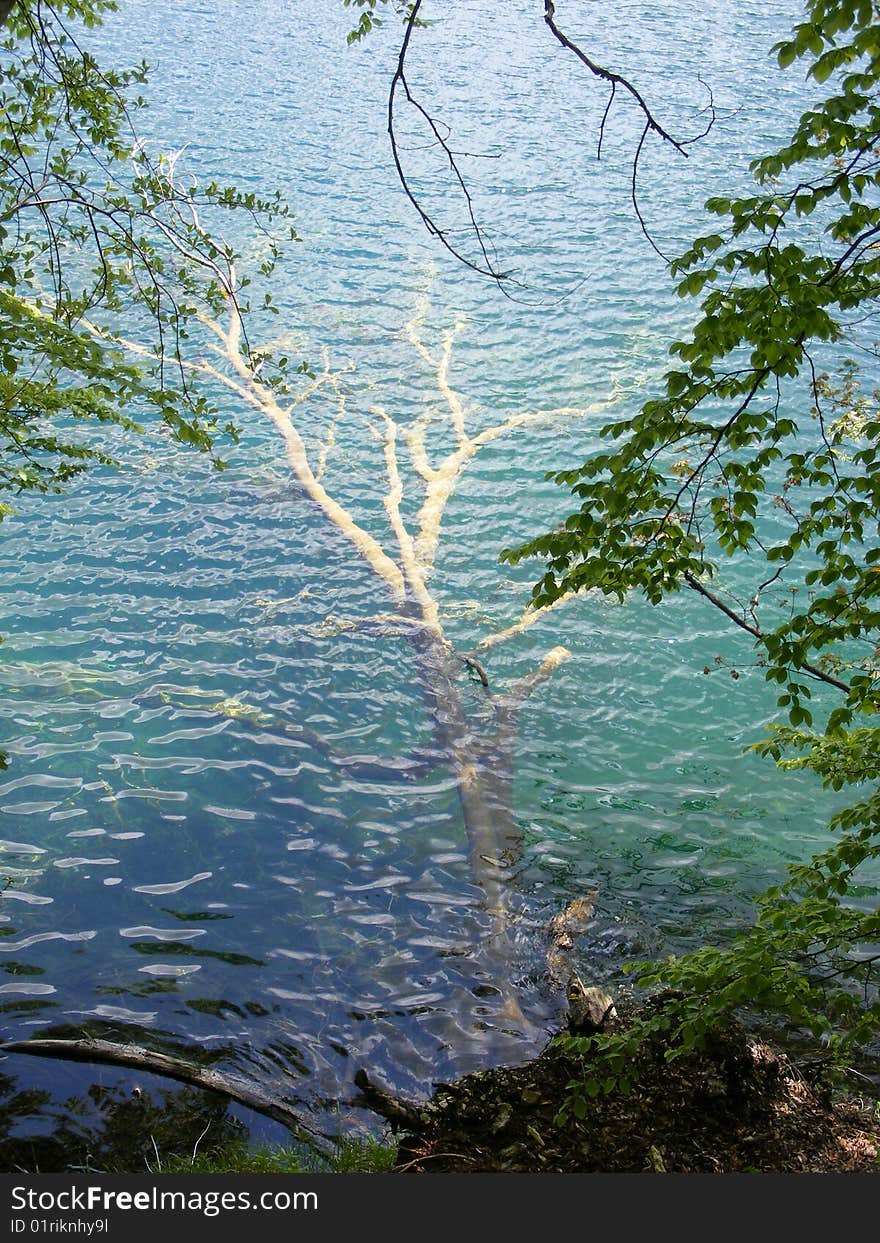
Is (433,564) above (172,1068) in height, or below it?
above

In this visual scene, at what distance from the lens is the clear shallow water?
8234 mm

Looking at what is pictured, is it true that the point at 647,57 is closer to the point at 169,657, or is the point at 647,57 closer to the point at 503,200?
the point at 503,200

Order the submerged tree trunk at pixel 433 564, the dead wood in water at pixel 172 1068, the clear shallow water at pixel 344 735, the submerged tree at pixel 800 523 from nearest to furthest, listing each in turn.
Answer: the submerged tree at pixel 800 523 → the dead wood in water at pixel 172 1068 → the clear shallow water at pixel 344 735 → the submerged tree trunk at pixel 433 564

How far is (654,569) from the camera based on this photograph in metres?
6.42

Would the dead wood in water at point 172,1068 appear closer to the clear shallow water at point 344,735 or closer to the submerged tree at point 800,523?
the clear shallow water at point 344,735

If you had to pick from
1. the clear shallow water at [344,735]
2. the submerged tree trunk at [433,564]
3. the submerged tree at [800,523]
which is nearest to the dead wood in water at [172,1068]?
the clear shallow water at [344,735]

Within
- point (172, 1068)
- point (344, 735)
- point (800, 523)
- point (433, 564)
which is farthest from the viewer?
point (433, 564)

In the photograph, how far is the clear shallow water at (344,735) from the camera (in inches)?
324

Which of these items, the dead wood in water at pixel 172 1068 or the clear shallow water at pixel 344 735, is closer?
the dead wood in water at pixel 172 1068

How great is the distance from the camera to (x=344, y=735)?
36.7ft

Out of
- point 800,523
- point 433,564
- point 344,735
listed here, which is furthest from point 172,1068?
point 433,564

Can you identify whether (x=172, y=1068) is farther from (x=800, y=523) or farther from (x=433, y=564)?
(x=433, y=564)

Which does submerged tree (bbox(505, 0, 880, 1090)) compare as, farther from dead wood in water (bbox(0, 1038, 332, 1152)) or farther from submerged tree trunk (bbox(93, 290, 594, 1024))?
submerged tree trunk (bbox(93, 290, 594, 1024))

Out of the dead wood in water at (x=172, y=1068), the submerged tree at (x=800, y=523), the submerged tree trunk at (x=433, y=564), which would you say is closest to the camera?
the submerged tree at (x=800, y=523)
